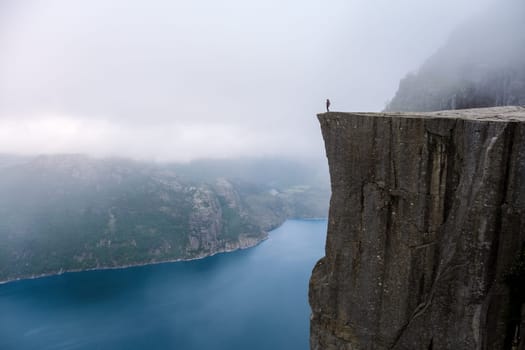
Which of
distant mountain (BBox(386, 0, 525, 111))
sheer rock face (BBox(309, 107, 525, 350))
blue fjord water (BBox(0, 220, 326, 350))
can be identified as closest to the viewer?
sheer rock face (BBox(309, 107, 525, 350))

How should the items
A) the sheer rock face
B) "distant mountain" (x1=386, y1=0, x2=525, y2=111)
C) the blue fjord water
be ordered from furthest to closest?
the blue fjord water
"distant mountain" (x1=386, y1=0, x2=525, y2=111)
the sheer rock face

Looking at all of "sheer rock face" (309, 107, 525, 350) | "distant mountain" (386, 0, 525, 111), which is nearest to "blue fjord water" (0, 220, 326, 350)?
"sheer rock face" (309, 107, 525, 350)

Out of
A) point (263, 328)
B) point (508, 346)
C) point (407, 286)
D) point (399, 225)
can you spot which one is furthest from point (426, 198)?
point (263, 328)

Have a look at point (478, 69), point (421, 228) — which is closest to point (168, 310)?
point (421, 228)

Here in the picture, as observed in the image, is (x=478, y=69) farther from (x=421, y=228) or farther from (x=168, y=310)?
(x=168, y=310)

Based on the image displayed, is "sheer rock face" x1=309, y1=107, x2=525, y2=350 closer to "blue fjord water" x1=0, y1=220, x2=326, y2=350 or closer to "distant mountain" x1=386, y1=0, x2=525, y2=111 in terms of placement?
"blue fjord water" x1=0, y1=220, x2=326, y2=350

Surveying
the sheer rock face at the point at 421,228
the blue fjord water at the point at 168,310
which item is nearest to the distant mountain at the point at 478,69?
the blue fjord water at the point at 168,310
